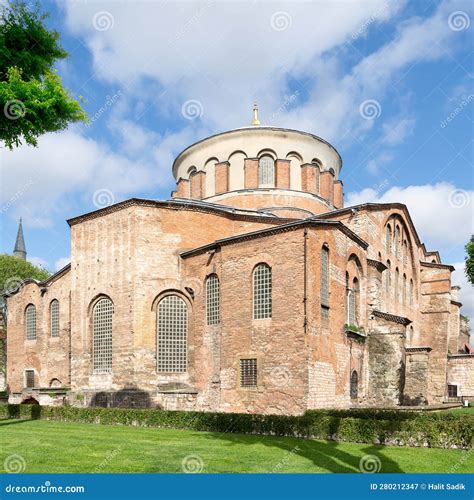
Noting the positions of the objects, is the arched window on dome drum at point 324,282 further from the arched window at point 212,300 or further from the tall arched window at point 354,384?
the arched window at point 212,300

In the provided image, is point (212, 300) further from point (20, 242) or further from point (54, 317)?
point (20, 242)

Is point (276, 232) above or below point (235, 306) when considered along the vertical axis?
above

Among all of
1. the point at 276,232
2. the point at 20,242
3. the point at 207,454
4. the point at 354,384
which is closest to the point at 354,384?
the point at 354,384

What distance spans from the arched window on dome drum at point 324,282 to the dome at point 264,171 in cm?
1166

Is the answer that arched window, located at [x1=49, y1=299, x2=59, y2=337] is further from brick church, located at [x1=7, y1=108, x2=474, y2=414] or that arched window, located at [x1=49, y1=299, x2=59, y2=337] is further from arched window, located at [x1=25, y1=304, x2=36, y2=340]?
arched window, located at [x1=25, y1=304, x2=36, y2=340]

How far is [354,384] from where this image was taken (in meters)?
22.7

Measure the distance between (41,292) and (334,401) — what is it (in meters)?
19.5

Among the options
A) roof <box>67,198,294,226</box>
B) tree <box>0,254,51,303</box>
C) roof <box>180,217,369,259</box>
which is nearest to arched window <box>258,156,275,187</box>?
roof <box>67,198,294,226</box>

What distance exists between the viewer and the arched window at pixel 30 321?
32566mm

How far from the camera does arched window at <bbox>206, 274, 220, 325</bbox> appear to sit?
23.6 metres

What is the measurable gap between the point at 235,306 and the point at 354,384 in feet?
20.1

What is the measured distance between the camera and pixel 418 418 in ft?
46.5

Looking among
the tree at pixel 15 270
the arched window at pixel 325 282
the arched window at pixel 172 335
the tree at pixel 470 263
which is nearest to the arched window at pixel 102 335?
the arched window at pixel 172 335
